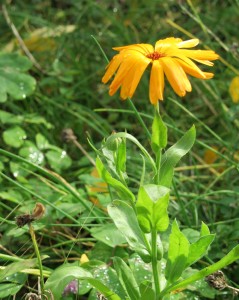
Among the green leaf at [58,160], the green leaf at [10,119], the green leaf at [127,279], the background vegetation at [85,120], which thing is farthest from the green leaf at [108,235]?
the green leaf at [10,119]

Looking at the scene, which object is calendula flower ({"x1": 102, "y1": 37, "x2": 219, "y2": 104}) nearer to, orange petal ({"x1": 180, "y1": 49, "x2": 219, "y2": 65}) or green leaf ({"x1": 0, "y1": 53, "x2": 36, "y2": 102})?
orange petal ({"x1": 180, "y1": 49, "x2": 219, "y2": 65})

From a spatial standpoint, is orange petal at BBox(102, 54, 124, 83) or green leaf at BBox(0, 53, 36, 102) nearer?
orange petal at BBox(102, 54, 124, 83)

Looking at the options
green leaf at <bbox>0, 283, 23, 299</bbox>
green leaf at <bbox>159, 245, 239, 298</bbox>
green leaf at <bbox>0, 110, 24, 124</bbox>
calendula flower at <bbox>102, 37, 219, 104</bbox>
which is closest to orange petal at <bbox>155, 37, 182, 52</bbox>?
calendula flower at <bbox>102, 37, 219, 104</bbox>

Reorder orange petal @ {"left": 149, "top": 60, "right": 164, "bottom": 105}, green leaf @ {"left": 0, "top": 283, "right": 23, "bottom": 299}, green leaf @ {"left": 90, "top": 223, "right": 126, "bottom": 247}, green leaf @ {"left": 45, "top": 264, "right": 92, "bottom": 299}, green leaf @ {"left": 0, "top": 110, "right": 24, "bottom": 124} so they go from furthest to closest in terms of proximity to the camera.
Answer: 1. green leaf @ {"left": 0, "top": 110, "right": 24, "bottom": 124}
2. green leaf @ {"left": 90, "top": 223, "right": 126, "bottom": 247}
3. green leaf @ {"left": 0, "top": 283, "right": 23, "bottom": 299}
4. green leaf @ {"left": 45, "top": 264, "right": 92, "bottom": 299}
5. orange petal @ {"left": 149, "top": 60, "right": 164, "bottom": 105}

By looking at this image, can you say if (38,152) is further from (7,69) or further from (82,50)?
(82,50)

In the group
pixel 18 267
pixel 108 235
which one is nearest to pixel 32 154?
pixel 108 235

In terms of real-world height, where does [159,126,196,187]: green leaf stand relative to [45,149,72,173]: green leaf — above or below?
above

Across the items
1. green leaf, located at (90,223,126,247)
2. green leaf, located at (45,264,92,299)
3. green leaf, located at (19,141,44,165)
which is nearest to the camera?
green leaf, located at (45,264,92,299)

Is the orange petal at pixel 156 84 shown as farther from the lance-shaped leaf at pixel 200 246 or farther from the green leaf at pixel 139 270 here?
the green leaf at pixel 139 270

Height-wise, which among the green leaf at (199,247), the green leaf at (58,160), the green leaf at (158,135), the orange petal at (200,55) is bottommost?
the green leaf at (58,160)
